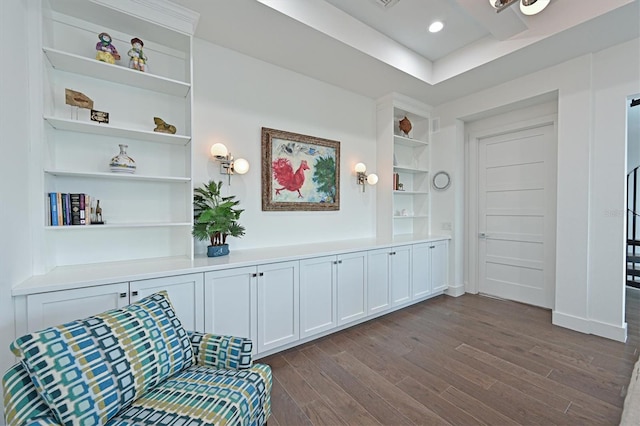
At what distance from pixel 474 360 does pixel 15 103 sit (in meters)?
3.66

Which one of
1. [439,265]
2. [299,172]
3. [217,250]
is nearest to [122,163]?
[217,250]

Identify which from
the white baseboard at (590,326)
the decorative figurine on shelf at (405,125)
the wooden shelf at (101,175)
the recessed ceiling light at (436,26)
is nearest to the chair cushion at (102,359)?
the wooden shelf at (101,175)

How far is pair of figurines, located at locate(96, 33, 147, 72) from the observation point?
1.99 m

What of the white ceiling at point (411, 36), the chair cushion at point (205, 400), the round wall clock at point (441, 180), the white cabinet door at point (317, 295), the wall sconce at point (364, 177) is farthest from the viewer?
the round wall clock at point (441, 180)

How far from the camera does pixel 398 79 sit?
331 cm

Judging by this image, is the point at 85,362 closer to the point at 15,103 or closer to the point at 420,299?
the point at 15,103

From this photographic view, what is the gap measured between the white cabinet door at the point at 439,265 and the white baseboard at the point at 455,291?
0.08 metres

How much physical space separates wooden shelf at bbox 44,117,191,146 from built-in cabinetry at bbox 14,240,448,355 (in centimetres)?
108

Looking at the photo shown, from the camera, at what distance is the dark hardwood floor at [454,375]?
1720mm

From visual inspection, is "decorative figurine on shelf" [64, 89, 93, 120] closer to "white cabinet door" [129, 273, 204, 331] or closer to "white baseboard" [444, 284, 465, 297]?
"white cabinet door" [129, 273, 204, 331]

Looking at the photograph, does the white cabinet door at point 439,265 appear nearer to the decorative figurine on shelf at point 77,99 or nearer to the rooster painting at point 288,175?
the rooster painting at point 288,175

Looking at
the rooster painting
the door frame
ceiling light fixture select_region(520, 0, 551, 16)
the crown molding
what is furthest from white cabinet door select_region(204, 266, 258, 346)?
the door frame

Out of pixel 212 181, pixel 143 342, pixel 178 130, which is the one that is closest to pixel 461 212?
pixel 212 181

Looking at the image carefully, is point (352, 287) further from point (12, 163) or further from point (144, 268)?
point (12, 163)
